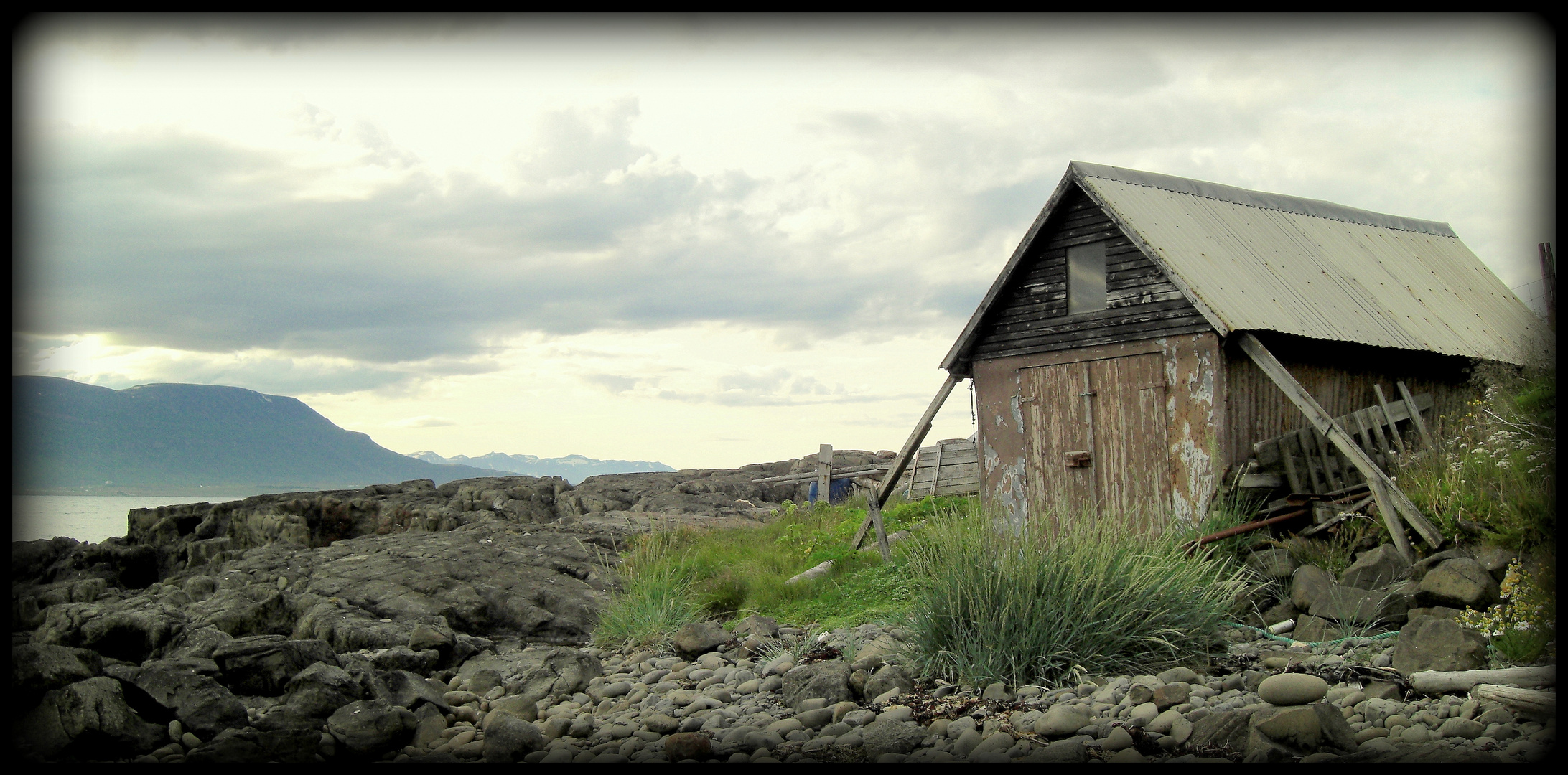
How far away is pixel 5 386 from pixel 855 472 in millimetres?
19527

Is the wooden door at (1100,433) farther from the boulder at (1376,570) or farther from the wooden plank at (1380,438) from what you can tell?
the boulder at (1376,570)

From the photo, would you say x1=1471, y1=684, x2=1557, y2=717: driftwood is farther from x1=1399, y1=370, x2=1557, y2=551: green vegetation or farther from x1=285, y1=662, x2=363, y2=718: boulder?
x1=285, y1=662, x2=363, y2=718: boulder

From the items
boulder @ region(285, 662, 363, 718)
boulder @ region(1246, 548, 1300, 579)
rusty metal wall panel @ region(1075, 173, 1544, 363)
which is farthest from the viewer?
rusty metal wall panel @ region(1075, 173, 1544, 363)

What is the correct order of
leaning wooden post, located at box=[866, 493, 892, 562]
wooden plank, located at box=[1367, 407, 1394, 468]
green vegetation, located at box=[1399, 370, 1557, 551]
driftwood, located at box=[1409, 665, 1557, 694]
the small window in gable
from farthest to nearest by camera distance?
1. leaning wooden post, located at box=[866, 493, 892, 562]
2. the small window in gable
3. wooden plank, located at box=[1367, 407, 1394, 468]
4. green vegetation, located at box=[1399, 370, 1557, 551]
5. driftwood, located at box=[1409, 665, 1557, 694]

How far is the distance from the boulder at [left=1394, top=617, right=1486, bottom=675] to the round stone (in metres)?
0.92

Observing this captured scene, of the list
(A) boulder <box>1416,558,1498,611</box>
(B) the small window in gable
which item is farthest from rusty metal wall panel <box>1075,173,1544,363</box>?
(A) boulder <box>1416,558,1498,611</box>

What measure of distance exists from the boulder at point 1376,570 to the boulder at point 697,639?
18.5 ft

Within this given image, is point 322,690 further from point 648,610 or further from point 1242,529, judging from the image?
point 1242,529

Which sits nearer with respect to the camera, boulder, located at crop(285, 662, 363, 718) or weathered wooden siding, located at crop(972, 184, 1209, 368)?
boulder, located at crop(285, 662, 363, 718)

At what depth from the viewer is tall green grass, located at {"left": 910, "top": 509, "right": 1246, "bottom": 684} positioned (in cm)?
729

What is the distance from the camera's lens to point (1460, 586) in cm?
795

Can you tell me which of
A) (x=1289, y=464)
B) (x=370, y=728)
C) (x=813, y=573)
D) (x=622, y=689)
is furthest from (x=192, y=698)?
(x=1289, y=464)

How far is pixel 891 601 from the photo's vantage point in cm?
1063

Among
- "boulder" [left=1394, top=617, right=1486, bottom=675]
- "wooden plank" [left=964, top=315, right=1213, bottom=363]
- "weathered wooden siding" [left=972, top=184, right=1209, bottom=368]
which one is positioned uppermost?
"weathered wooden siding" [left=972, top=184, right=1209, bottom=368]
